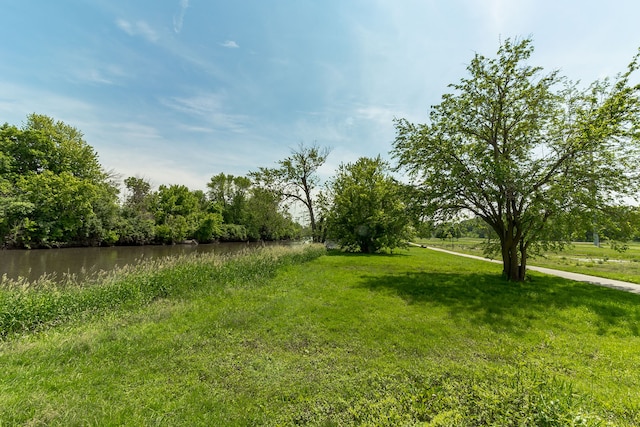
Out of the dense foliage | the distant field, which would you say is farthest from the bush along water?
the dense foliage

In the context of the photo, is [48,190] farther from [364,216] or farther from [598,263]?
[598,263]

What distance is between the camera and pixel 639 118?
927 centimetres

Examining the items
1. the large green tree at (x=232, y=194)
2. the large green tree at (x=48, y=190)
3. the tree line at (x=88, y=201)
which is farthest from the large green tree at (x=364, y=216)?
the large green tree at (x=232, y=194)

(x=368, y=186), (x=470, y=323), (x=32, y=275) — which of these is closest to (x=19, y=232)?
(x=32, y=275)

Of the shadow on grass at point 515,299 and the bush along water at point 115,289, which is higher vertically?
the shadow on grass at point 515,299

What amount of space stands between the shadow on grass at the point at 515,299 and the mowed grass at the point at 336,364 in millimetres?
78

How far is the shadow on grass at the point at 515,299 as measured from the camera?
699cm

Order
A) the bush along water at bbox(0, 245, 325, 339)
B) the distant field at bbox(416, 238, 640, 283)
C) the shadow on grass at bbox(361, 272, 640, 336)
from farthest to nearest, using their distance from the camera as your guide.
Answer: the distant field at bbox(416, 238, 640, 283)
the shadow on grass at bbox(361, 272, 640, 336)
the bush along water at bbox(0, 245, 325, 339)

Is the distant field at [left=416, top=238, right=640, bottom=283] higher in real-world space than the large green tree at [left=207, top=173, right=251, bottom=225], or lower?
lower

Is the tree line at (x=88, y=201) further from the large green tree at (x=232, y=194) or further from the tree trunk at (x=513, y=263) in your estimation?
the large green tree at (x=232, y=194)

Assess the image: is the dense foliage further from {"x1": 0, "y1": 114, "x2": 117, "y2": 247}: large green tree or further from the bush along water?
the bush along water

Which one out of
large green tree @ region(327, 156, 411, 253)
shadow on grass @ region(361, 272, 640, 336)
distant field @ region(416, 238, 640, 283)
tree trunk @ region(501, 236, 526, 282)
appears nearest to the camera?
shadow on grass @ region(361, 272, 640, 336)

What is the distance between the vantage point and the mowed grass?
3.36 meters

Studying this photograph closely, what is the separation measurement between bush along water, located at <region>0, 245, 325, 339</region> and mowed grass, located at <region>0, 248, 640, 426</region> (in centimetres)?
73
